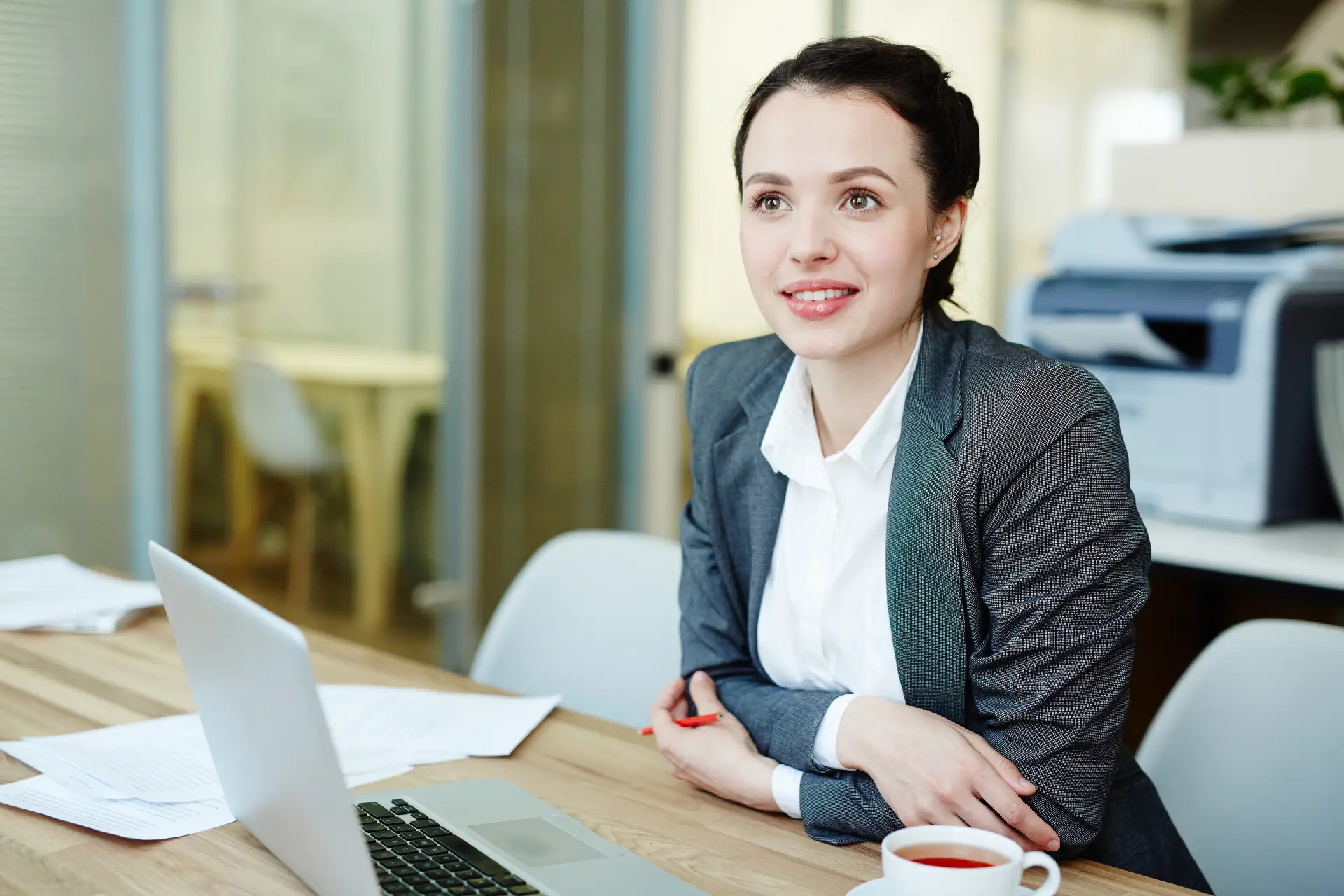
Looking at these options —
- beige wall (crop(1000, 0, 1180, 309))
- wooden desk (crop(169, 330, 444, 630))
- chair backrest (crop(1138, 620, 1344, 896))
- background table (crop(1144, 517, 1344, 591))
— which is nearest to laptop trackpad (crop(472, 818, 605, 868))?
chair backrest (crop(1138, 620, 1344, 896))

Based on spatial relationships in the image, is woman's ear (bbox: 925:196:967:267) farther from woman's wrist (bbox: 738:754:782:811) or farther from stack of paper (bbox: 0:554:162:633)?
stack of paper (bbox: 0:554:162:633)

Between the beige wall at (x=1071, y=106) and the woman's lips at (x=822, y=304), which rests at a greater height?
the beige wall at (x=1071, y=106)

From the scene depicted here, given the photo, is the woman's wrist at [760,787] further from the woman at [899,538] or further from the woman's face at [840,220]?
the woman's face at [840,220]

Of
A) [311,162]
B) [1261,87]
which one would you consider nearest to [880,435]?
[311,162]

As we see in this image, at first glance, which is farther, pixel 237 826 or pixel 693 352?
pixel 693 352

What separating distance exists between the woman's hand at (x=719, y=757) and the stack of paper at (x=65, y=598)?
80 cm

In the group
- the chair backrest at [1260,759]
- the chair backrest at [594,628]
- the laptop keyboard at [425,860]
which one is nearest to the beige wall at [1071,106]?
the chair backrest at [594,628]

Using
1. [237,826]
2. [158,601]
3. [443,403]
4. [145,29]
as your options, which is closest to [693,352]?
[443,403]

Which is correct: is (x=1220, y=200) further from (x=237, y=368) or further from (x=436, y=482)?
(x=237, y=368)

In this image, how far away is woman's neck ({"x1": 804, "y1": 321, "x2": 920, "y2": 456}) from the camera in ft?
4.44

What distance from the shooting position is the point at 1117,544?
1.18m

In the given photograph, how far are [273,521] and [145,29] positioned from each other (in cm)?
109

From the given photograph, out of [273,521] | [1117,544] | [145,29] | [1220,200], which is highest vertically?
[145,29]

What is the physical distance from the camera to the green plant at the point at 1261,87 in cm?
342
